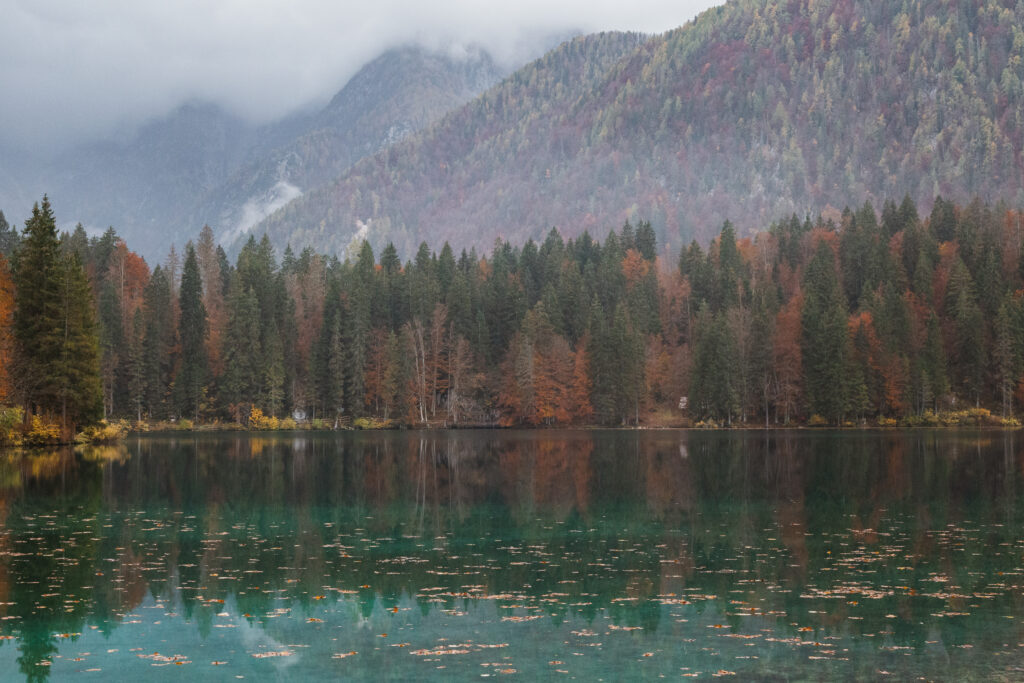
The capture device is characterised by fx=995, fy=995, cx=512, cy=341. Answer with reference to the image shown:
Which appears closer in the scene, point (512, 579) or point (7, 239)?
point (512, 579)

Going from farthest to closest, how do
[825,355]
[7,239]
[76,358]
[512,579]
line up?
1. [7,239]
2. [825,355]
3. [76,358]
4. [512,579]

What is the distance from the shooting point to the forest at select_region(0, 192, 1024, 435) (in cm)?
13238

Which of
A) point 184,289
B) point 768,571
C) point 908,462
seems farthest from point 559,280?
point 768,571

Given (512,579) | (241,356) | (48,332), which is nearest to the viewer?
(512,579)

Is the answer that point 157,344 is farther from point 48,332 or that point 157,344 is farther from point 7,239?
point 48,332

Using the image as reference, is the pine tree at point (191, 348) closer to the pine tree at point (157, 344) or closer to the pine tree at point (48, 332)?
the pine tree at point (157, 344)

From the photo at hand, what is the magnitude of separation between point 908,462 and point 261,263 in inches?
4736

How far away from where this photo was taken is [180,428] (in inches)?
5123

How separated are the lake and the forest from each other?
86.0 m

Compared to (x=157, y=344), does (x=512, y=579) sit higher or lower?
lower

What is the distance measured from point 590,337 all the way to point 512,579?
408ft

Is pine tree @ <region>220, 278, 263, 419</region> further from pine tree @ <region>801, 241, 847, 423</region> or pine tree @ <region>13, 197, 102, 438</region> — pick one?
pine tree @ <region>801, 241, 847, 423</region>

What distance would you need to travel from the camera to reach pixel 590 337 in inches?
5817

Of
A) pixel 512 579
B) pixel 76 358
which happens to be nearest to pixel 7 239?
pixel 76 358
